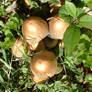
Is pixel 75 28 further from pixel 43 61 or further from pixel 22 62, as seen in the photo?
pixel 22 62

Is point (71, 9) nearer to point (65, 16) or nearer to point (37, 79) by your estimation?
point (65, 16)

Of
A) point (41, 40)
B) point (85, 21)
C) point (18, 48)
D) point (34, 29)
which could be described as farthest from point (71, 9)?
point (18, 48)

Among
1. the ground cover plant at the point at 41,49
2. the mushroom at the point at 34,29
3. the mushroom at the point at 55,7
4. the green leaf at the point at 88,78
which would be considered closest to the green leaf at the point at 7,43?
the ground cover plant at the point at 41,49

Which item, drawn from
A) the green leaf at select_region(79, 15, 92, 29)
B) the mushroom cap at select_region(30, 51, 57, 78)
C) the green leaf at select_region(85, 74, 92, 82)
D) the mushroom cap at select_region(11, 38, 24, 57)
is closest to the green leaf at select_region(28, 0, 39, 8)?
the mushroom cap at select_region(11, 38, 24, 57)

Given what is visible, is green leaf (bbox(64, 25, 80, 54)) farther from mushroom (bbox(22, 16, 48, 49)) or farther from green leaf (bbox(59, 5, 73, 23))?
mushroom (bbox(22, 16, 48, 49))

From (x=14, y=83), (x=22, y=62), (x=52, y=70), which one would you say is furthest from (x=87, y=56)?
(x=14, y=83)

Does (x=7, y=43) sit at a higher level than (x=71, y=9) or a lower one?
lower

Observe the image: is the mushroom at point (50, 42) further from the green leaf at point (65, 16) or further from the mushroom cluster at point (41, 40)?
the green leaf at point (65, 16)

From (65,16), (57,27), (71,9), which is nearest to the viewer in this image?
(71,9)
